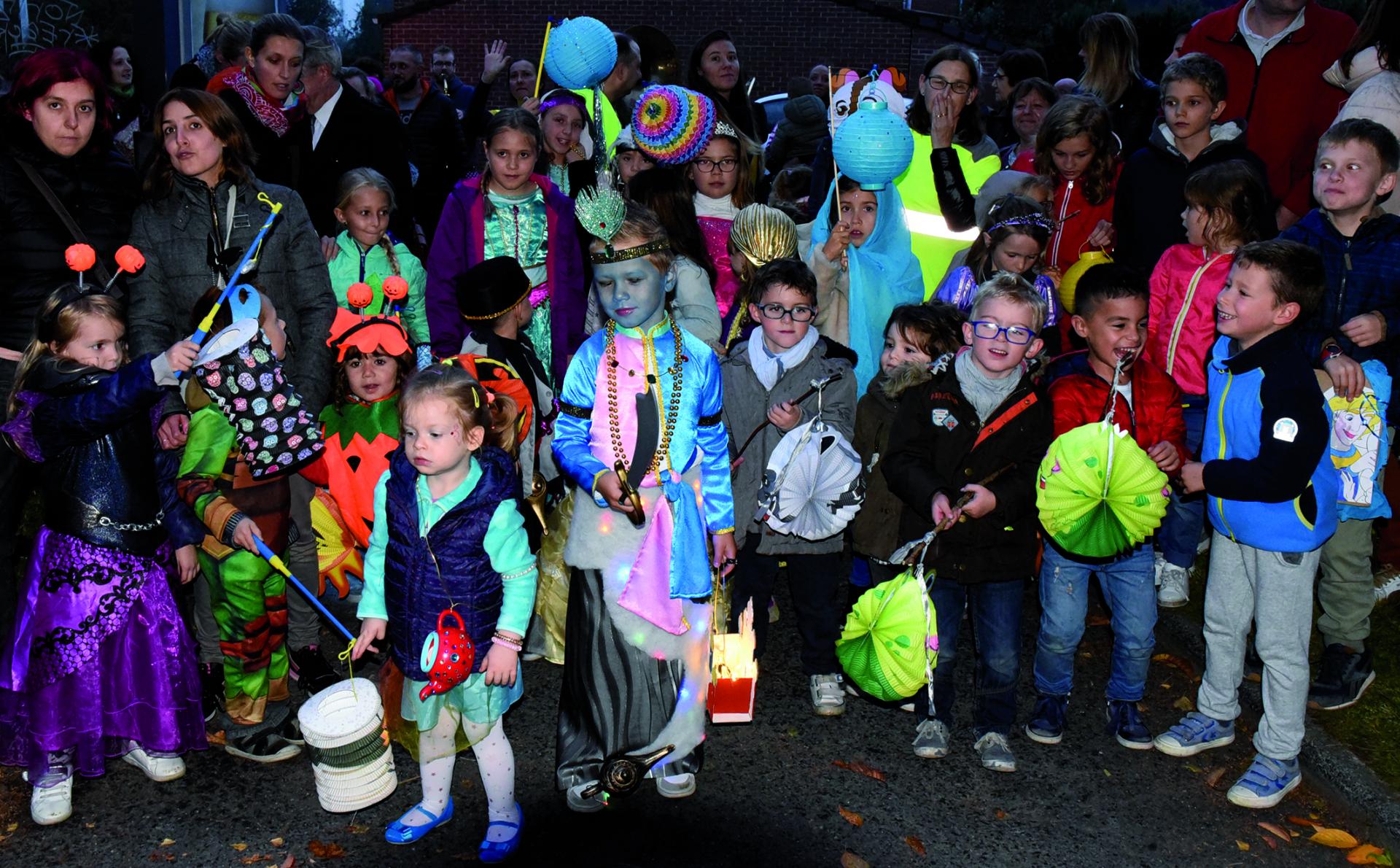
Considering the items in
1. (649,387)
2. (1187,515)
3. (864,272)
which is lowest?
(1187,515)

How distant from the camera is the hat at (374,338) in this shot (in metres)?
4.77

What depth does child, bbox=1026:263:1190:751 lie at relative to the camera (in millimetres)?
4461

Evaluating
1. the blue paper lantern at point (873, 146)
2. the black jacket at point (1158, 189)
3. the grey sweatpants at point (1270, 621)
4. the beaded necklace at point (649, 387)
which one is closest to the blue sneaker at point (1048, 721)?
the grey sweatpants at point (1270, 621)

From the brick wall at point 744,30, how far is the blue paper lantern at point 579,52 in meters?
19.1

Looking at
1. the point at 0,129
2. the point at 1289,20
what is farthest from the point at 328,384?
the point at 1289,20

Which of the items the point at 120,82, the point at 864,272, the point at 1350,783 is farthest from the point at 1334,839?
the point at 120,82

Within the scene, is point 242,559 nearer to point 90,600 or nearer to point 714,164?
point 90,600

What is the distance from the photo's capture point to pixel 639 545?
399 cm

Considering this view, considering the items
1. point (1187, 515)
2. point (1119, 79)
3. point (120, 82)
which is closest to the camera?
point (1187, 515)

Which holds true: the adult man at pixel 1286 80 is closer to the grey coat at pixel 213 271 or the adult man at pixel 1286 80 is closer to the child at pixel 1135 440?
the child at pixel 1135 440

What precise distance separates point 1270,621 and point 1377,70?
2929 millimetres

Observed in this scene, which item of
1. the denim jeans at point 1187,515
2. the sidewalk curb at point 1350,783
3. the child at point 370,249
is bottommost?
the sidewalk curb at point 1350,783

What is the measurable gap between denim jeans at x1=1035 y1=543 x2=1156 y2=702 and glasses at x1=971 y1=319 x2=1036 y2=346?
0.88 m

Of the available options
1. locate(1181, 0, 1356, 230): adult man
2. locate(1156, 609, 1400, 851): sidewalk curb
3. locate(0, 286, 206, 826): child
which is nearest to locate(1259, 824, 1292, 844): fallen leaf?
locate(1156, 609, 1400, 851): sidewalk curb
